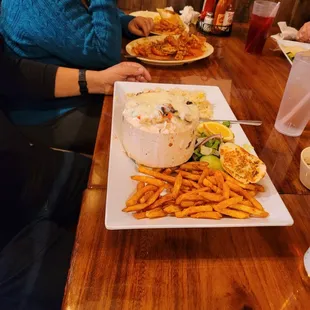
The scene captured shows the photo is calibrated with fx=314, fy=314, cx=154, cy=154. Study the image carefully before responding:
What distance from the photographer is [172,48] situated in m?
1.67

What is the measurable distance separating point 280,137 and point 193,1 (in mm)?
1946

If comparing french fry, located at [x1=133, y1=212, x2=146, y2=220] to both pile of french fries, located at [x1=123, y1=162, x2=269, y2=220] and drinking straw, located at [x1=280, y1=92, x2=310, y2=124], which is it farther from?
drinking straw, located at [x1=280, y1=92, x2=310, y2=124]

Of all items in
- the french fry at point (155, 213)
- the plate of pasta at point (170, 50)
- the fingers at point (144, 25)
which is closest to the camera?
the french fry at point (155, 213)

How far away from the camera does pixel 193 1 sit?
2664mm

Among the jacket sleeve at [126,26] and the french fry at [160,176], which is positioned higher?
the french fry at [160,176]

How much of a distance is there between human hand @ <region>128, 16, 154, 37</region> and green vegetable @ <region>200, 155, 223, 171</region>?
1.26 meters

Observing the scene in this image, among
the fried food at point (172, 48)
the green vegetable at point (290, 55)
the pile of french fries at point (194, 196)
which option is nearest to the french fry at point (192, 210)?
the pile of french fries at point (194, 196)

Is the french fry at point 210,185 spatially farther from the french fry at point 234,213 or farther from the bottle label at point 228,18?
the bottle label at point 228,18

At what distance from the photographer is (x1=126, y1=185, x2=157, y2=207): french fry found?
750 mm

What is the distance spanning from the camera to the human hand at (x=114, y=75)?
1363 millimetres

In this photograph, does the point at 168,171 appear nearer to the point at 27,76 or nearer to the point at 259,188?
the point at 259,188

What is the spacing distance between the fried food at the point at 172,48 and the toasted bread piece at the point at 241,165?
87 cm

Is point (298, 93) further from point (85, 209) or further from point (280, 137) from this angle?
point (85, 209)

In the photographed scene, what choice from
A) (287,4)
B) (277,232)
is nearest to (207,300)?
(277,232)
